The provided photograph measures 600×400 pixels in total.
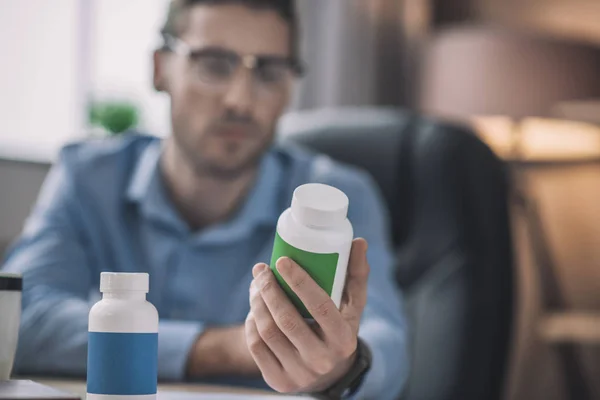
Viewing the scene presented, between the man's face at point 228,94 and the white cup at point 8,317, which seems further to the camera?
the man's face at point 228,94

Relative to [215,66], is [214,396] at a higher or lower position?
lower

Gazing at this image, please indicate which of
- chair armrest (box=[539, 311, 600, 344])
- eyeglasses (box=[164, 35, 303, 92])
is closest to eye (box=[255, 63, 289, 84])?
eyeglasses (box=[164, 35, 303, 92])

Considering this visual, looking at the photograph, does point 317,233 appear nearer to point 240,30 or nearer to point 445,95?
point 240,30

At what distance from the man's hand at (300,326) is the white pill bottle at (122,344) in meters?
0.09

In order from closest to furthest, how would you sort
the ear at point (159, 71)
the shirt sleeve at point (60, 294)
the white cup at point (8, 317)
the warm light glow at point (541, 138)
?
the white cup at point (8, 317), the shirt sleeve at point (60, 294), the ear at point (159, 71), the warm light glow at point (541, 138)

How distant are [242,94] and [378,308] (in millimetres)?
356

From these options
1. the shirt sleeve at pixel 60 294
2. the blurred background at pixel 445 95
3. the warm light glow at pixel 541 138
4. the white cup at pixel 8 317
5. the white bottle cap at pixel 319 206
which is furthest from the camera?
the warm light glow at pixel 541 138

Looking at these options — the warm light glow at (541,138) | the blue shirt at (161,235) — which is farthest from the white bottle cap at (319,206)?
the warm light glow at (541,138)

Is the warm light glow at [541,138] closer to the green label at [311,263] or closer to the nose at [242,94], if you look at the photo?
the nose at [242,94]

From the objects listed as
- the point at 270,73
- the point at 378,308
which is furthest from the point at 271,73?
the point at 378,308

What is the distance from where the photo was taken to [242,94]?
4.13ft

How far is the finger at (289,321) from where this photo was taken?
649mm

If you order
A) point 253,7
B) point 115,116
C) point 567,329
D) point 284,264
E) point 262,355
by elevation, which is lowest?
point 567,329

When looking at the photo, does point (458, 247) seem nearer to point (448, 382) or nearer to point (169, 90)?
point (448, 382)
